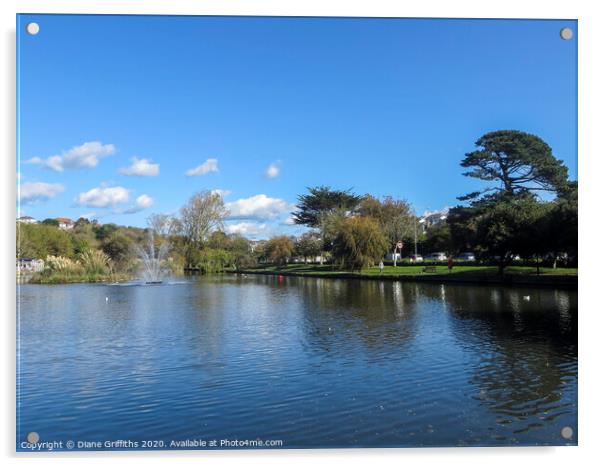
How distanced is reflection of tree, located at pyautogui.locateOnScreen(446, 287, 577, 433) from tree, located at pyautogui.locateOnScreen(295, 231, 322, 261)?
112 ft

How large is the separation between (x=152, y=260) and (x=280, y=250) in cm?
2221

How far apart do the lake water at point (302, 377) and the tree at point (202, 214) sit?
935 inches

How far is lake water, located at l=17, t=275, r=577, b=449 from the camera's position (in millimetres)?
5969

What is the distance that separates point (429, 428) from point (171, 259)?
33.1 meters

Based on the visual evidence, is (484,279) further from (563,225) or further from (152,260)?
(152,260)

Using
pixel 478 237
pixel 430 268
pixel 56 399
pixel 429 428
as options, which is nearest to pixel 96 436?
pixel 56 399

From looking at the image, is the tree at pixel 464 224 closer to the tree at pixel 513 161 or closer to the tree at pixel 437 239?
the tree at pixel 513 161

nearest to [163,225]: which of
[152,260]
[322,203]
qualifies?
[152,260]

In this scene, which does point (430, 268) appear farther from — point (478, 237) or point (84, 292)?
point (84, 292)

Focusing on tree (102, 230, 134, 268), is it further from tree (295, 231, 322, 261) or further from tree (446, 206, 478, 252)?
tree (295, 231, 322, 261)

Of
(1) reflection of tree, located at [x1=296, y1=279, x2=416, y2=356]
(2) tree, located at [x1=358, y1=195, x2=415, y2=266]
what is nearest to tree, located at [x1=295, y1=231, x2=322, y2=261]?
(2) tree, located at [x1=358, y1=195, x2=415, y2=266]

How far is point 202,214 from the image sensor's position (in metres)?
39.1

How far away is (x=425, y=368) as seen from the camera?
8.45 metres

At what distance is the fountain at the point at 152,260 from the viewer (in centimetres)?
3102
